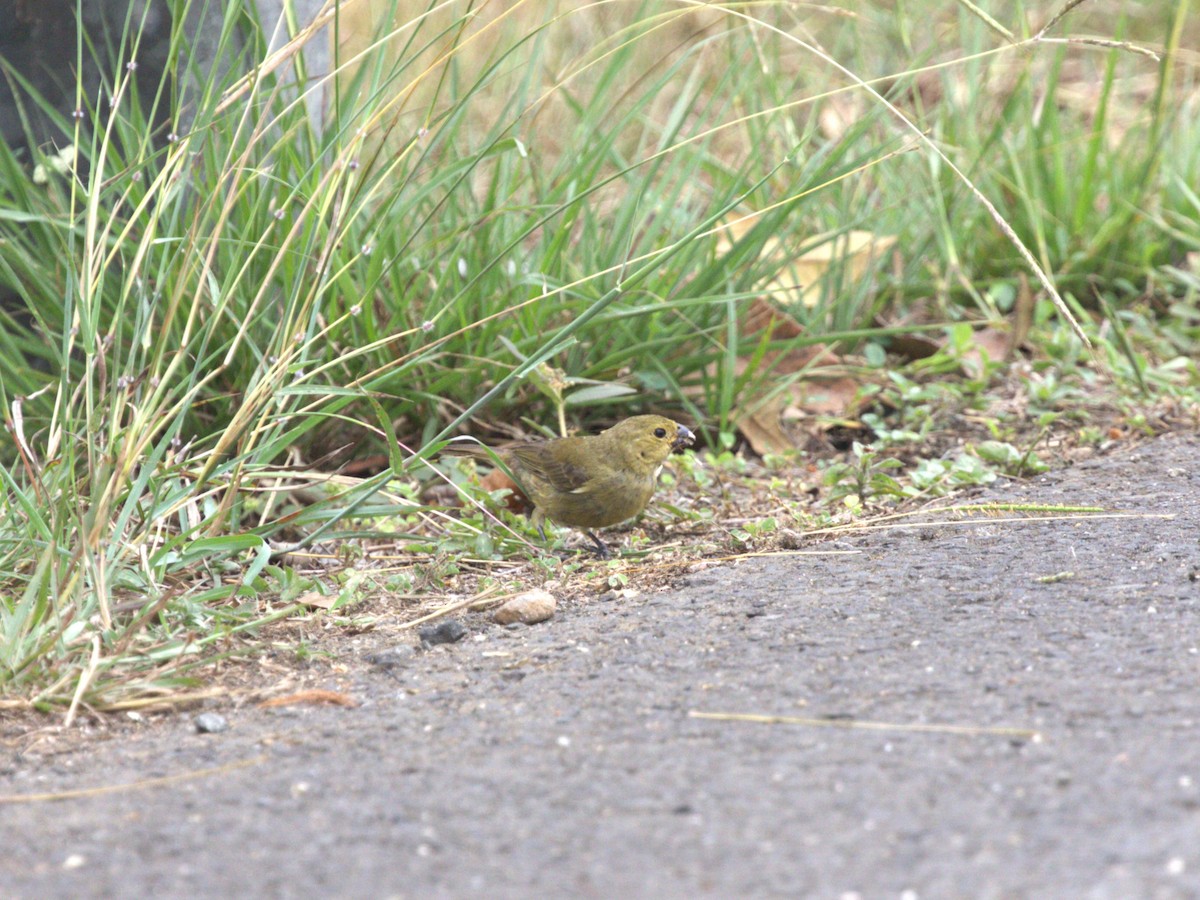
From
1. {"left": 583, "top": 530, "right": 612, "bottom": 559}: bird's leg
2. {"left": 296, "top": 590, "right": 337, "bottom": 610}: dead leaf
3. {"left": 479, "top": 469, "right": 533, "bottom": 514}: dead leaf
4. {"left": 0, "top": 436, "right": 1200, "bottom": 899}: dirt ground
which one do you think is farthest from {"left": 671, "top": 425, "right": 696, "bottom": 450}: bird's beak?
{"left": 296, "top": 590, "right": 337, "bottom": 610}: dead leaf

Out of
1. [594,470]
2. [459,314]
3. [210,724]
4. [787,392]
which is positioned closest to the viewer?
[210,724]

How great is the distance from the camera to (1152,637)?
8.03 ft

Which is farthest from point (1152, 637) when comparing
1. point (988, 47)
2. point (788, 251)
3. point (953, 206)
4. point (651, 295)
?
point (988, 47)

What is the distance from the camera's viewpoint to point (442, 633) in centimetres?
288

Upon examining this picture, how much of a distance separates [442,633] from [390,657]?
19cm

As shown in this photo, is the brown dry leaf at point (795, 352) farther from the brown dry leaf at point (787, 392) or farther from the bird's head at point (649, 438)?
the bird's head at point (649, 438)

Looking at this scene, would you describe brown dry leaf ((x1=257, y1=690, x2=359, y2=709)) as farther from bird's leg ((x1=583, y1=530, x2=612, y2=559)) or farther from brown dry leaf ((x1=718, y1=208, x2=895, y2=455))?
brown dry leaf ((x1=718, y1=208, x2=895, y2=455))

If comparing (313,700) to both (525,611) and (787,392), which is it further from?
(787,392)

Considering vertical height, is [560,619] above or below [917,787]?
below

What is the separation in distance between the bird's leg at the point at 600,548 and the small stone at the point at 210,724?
1.47 meters

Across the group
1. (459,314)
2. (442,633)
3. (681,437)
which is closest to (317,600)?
(442,633)

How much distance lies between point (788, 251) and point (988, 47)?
260 centimetres

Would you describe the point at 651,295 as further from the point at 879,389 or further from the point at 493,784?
the point at 493,784

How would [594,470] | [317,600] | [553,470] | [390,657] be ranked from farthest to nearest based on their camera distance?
[553,470] → [594,470] → [317,600] → [390,657]
